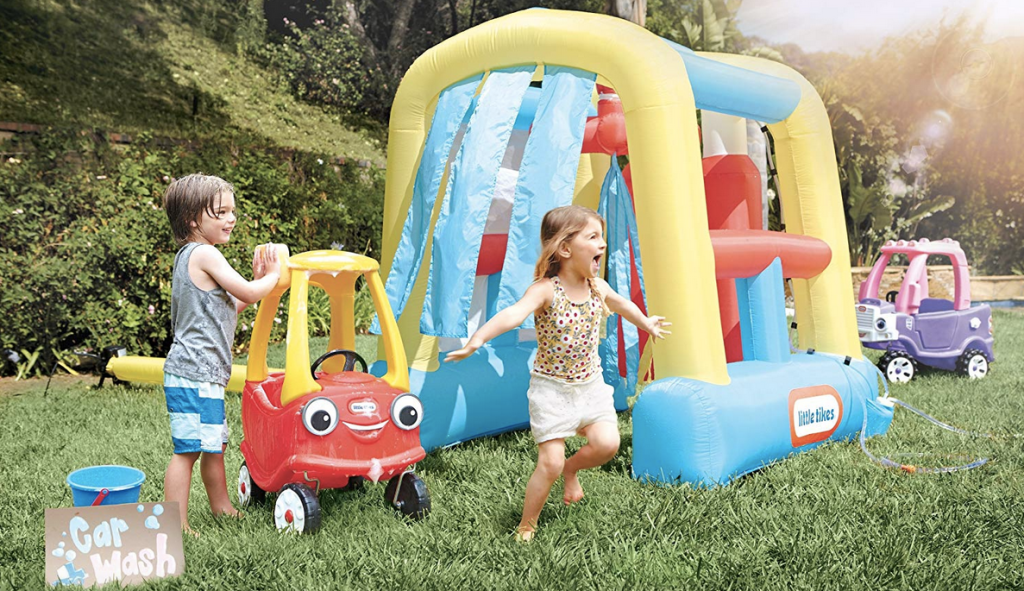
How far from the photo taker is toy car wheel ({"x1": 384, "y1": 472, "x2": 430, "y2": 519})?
2951mm

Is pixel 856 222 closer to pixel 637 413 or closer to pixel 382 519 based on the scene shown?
pixel 637 413

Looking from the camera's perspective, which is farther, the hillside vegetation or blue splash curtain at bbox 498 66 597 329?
the hillside vegetation

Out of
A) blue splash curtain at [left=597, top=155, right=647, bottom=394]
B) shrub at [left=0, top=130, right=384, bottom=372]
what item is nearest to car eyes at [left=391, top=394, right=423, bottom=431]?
blue splash curtain at [left=597, top=155, right=647, bottom=394]

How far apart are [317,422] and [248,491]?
0.58 metres

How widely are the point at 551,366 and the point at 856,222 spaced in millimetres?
11449

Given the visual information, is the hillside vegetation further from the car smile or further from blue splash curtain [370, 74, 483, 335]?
the car smile

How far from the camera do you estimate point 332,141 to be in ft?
42.9

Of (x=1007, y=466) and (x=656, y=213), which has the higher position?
(x=656, y=213)

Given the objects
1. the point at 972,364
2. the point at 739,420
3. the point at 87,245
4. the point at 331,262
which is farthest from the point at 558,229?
the point at 972,364

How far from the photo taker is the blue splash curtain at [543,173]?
3.52 meters

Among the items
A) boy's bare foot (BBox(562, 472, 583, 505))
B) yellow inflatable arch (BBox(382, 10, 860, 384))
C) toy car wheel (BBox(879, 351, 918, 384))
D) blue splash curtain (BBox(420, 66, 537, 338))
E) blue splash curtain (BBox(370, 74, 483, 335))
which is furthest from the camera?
toy car wheel (BBox(879, 351, 918, 384))

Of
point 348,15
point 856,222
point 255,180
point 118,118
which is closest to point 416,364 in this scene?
point 255,180

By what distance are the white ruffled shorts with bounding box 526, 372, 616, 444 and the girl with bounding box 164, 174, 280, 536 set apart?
95 cm

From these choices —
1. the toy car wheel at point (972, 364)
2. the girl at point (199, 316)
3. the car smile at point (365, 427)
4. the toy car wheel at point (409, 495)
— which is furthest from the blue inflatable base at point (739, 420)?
the toy car wheel at point (972, 364)
